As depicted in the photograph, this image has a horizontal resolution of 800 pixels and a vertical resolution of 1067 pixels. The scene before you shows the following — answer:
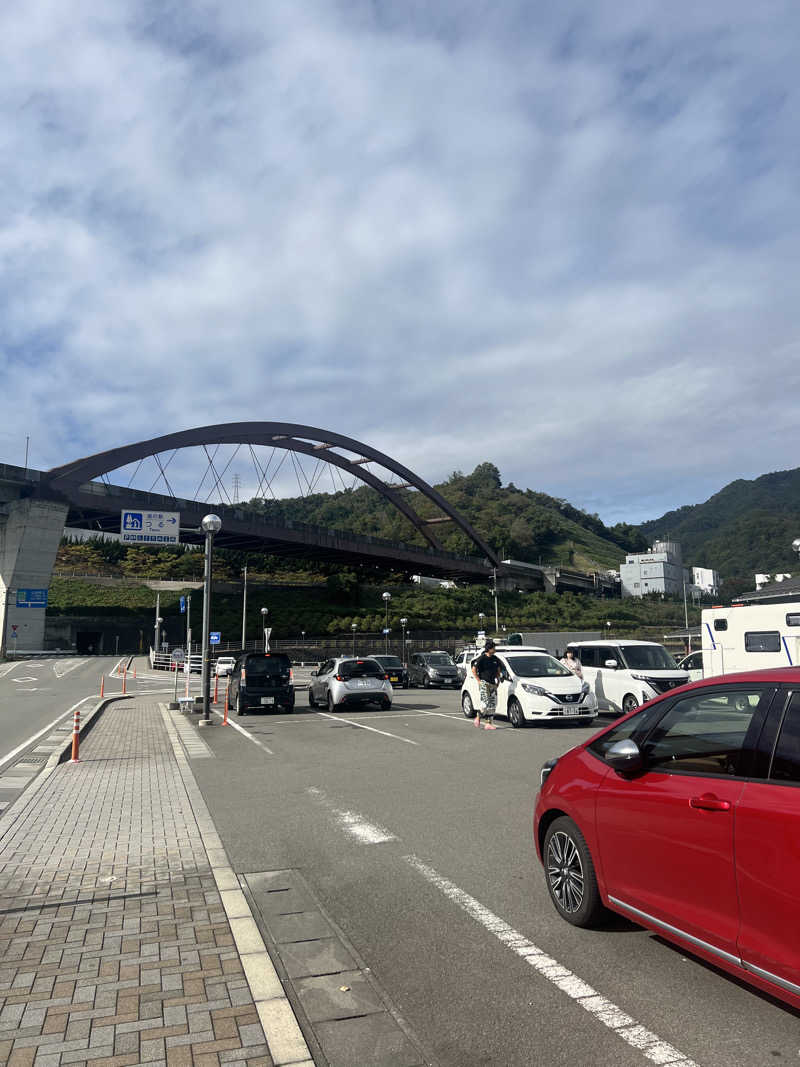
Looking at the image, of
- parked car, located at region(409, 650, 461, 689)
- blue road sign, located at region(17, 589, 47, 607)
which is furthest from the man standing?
blue road sign, located at region(17, 589, 47, 607)

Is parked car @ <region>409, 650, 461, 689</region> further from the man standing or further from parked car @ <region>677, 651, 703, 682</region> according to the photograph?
the man standing

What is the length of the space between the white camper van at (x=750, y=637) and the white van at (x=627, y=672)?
977mm

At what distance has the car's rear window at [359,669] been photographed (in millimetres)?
21000

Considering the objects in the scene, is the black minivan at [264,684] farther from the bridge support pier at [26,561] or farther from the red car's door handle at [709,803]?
the bridge support pier at [26,561]

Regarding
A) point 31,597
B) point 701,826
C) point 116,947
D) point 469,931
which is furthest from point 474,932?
point 31,597

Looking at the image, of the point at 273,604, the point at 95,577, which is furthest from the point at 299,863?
the point at 95,577

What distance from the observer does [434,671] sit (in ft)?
107

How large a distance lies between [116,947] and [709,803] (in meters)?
3.44

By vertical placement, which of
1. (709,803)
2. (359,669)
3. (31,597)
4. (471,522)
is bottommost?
(709,803)

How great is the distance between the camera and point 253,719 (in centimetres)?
1956

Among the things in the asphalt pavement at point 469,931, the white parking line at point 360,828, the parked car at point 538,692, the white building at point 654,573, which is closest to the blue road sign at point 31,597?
the parked car at point 538,692

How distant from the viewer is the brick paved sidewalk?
3.33 metres

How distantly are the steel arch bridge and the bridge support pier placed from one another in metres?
1.81

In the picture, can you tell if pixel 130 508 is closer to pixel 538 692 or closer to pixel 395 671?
pixel 395 671
